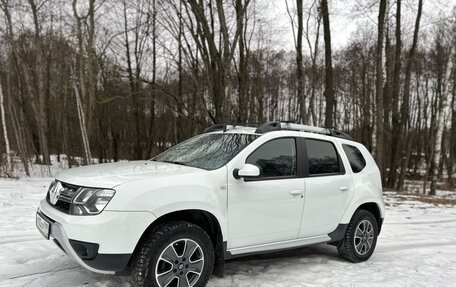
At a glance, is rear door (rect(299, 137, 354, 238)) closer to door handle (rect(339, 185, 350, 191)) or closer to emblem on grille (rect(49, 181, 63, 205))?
door handle (rect(339, 185, 350, 191))

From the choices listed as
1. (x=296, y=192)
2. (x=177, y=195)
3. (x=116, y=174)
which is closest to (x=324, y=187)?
(x=296, y=192)

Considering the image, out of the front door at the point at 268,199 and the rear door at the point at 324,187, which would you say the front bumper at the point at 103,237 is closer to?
the front door at the point at 268,199

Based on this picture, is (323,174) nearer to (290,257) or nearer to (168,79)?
(290,257)

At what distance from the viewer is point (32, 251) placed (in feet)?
14.8

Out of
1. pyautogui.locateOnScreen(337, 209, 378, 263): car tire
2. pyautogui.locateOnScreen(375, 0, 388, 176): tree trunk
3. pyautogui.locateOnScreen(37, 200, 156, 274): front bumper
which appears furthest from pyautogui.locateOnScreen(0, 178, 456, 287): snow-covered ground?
pyautogui.locateOnScreen(375, 0, 388, 176): tree trunk

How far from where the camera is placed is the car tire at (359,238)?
478cm

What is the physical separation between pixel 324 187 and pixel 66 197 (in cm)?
301

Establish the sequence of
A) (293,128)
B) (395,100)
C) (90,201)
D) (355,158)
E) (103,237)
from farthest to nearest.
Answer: (395,100)
(355,158)
(293,128)
(90,201)
(103,237)

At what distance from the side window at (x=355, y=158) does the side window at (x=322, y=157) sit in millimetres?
291

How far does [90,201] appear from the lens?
9.98ft

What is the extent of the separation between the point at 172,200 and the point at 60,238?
1049 mm

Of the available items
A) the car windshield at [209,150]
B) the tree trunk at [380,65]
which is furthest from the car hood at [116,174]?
the tree trunk at [380,65]

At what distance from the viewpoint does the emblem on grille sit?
3428 mm

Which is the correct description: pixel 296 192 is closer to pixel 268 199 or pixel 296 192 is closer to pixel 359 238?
pixel 268 199
